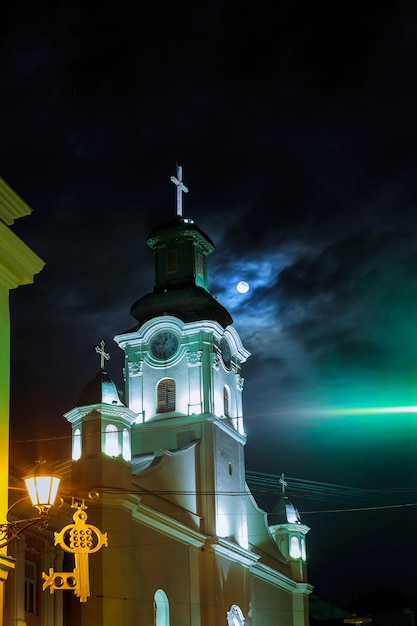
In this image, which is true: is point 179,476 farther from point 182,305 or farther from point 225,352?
point 182,305

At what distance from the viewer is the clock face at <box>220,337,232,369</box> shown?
1877 inches

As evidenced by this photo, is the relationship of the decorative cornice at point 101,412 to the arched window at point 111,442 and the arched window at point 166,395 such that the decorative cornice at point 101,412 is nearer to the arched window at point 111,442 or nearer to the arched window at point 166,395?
the arched window at point 111,442

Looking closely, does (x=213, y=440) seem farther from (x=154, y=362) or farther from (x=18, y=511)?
(x=18, y=511)

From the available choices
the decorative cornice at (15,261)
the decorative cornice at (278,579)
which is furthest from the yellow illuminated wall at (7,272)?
the decorative cornice at (278,579)

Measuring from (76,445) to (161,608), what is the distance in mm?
7033

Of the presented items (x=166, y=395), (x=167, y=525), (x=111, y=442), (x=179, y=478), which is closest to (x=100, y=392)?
(x=111, y=442)

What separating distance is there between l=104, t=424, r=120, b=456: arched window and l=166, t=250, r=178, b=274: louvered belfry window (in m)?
14.4

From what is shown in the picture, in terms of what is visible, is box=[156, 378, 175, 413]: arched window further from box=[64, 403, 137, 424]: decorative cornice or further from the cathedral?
box=[64, 403, 137, 424]: decorative cornice

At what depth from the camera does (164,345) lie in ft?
153

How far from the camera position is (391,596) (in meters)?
101

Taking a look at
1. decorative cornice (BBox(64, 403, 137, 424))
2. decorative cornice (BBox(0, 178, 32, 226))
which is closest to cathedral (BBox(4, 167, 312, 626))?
decorative cornice (BBox(64, 403, 137, 424))

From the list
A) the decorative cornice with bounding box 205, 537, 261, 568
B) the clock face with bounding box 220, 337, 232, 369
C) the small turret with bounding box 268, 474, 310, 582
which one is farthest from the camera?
the small turret with bounding box 268, 474, 310, 582

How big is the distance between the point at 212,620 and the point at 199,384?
10536 mm

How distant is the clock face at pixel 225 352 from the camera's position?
47.7 m
